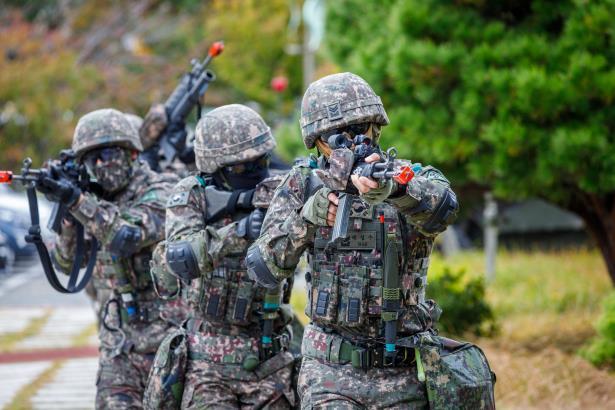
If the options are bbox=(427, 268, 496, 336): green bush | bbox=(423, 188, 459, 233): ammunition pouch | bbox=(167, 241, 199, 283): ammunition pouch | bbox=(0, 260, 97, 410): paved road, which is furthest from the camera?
bbox=(427, 268, 496, 336): green bush

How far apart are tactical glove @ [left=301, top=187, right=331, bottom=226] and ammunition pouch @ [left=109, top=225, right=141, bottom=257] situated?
2027 millimetres

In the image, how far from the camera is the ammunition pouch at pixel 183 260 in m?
5.43

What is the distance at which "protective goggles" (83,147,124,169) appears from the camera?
6816mm

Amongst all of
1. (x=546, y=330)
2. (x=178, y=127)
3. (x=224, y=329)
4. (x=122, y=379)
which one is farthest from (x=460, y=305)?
(x=224, y=329)

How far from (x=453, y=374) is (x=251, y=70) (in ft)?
85.1

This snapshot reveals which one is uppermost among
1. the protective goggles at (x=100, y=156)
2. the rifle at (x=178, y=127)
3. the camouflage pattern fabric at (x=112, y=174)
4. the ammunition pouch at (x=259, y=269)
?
the rifle at (x=178, y=127)

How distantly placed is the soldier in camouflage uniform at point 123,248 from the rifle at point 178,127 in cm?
118

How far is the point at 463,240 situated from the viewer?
22.9 metres

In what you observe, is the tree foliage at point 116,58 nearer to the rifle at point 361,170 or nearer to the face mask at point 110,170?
the face mask at point 110,170

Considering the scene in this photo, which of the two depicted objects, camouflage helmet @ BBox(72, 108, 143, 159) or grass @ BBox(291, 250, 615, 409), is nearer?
camouflage helmet @ BBox(72, 108, 143, 159)

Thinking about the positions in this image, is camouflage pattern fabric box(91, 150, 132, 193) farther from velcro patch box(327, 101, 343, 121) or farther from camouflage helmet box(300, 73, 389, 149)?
velcro patch box(327, 101, 343, 121)

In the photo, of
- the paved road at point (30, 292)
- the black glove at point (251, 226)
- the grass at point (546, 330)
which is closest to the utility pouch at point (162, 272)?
the black glove at point (251, 226)

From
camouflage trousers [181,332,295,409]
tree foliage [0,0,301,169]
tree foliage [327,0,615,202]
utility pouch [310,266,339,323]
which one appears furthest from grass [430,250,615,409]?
tree foliage [0,0,301,169]

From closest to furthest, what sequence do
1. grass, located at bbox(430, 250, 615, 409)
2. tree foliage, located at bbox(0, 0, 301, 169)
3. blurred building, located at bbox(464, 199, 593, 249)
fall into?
1. grass, located at bbox(430, 250, 615, 409)
2. tree foliage, located at bbox(0, 0, 301, 169)
3. blurred building, located at bbox(464, 199, 593, 249)
